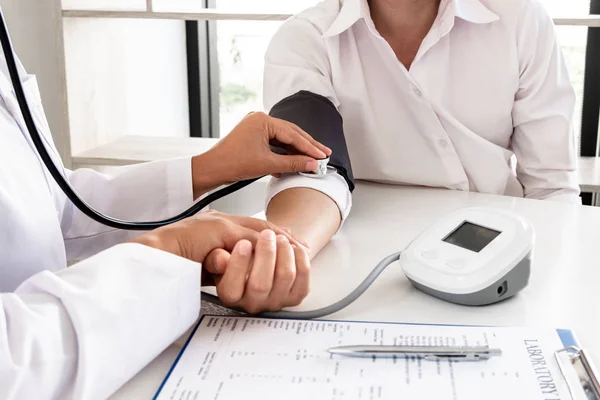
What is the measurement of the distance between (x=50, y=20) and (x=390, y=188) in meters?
1.23

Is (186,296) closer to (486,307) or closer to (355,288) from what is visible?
(355,288)

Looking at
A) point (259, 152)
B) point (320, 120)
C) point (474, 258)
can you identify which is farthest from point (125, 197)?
point (474, 258)

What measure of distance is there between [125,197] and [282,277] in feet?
1.54

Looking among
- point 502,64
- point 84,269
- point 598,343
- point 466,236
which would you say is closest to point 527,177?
point 502,64

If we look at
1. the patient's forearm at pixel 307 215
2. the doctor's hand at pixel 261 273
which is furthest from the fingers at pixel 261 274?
the patient's forearm at pixel 307 215

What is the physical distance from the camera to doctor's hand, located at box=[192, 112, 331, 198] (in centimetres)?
102

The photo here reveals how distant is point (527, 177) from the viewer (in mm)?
1494

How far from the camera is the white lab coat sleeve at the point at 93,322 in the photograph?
1.82 ft

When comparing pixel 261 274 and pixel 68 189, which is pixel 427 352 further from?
pixel 68 189

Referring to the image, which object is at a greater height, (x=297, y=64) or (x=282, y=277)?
(x=297, y=64)

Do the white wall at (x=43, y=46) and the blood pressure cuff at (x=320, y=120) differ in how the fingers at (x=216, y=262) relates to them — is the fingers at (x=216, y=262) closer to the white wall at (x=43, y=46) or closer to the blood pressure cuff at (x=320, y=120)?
the blood pressure cuff at (x=320, y=120)

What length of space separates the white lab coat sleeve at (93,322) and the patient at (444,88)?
2.52ft

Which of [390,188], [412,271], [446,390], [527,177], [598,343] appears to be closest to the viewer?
[446,390]

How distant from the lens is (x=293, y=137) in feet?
3.36
